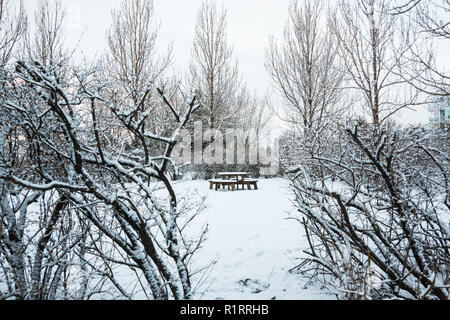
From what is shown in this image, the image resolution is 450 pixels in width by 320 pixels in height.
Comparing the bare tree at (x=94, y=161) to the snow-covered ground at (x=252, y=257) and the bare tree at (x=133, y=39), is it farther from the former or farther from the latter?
the bare tree at (x=133, y=39)

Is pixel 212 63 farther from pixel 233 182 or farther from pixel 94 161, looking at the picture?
pixel 94 161

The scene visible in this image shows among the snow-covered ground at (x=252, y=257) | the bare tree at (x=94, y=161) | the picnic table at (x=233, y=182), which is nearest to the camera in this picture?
the bare tree at (x=94, y=161)

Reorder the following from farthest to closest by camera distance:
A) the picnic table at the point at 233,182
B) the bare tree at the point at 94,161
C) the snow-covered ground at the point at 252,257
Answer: the picnic table at the point at 233,182, the snow-covered ground at the point at 252,257, the bare tree at the point at 94,161

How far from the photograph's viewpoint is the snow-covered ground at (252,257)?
99.5 inches

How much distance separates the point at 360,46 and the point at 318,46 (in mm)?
3395

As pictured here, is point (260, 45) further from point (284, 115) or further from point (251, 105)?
point (251, 105)

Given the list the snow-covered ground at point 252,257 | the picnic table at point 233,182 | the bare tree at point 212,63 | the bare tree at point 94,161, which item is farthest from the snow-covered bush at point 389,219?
the bare tree at point 212,63

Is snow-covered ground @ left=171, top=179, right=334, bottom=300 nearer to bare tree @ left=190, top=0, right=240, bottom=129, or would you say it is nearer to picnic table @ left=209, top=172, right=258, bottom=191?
picnic table @ left=209, top=172, right=258, bottom=191

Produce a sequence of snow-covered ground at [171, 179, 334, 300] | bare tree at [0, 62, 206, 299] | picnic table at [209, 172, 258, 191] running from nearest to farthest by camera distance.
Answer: bare tree at [0, 62, 206, 299], snow-covered ground at [171, 179, 334, 300], picnic table at [209, 172, 258, 191]

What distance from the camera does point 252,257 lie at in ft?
11.1

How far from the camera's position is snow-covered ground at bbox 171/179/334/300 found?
253 cm

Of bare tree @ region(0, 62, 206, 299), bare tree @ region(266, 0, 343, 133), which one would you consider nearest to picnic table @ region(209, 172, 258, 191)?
bare tree @ region(266, 0, 343, 133)

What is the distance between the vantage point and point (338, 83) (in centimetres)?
1092
